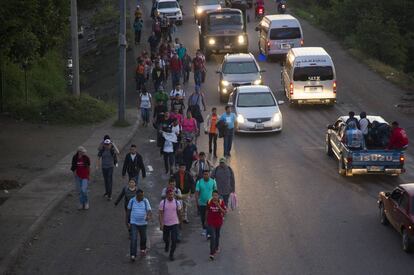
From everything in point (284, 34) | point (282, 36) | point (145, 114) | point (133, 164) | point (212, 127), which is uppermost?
point (133, 164)

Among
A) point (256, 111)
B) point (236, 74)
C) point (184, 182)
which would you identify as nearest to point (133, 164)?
point (184, 182)

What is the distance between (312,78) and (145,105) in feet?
23.7

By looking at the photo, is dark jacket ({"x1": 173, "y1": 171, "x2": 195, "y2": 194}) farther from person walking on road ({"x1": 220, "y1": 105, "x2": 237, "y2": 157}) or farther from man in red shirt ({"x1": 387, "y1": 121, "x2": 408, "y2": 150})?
person walking on road ({"x1": 220, "y1": 105, "x2": 237, "y2": 157})

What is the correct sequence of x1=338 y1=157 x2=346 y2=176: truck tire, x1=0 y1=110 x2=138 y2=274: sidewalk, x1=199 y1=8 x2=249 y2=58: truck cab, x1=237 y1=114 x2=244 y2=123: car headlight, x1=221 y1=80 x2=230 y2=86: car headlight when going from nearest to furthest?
x1=0 y1=110 x2=138 y2=274: sidewalk
x1=338 y1=157 x2=346 y2=176: truck tire
x1=237 y1=114 x2=244 y2=123: car headlight
x1=221 y1=80 x2=230 y2=86: car headlight
x1=199 y1=8 x2=249 y2=58: truck cab

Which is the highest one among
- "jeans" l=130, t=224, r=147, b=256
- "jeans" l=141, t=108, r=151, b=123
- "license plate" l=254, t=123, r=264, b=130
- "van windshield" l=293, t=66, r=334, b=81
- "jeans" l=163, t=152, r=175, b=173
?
→ "jeans" l=130, t=224, r=147, b=256

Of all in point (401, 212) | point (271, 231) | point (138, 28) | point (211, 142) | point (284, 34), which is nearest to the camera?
point (401, 212)

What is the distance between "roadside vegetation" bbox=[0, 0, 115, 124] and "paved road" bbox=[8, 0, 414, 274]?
489 centimetres

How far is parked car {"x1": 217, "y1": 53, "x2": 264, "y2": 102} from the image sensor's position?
36625 millimetres

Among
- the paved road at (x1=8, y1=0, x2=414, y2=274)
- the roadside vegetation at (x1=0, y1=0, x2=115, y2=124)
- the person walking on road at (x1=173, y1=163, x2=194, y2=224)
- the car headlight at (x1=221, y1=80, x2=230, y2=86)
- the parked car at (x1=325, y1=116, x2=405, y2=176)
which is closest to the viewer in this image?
the paved road at (x1=8, y1=0, x2=414, y2=274)

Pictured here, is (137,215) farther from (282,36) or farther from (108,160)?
A: (282,36)

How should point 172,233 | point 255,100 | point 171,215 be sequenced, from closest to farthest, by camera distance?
point 171,215
point 172,233
point 255,100

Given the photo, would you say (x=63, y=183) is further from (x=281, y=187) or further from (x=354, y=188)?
(x=354, y=188)

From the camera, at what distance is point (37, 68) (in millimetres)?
42219

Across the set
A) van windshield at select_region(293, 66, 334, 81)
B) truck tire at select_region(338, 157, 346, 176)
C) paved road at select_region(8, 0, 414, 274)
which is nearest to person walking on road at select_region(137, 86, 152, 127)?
paved road at select_region(8, 0, 414, 274)
